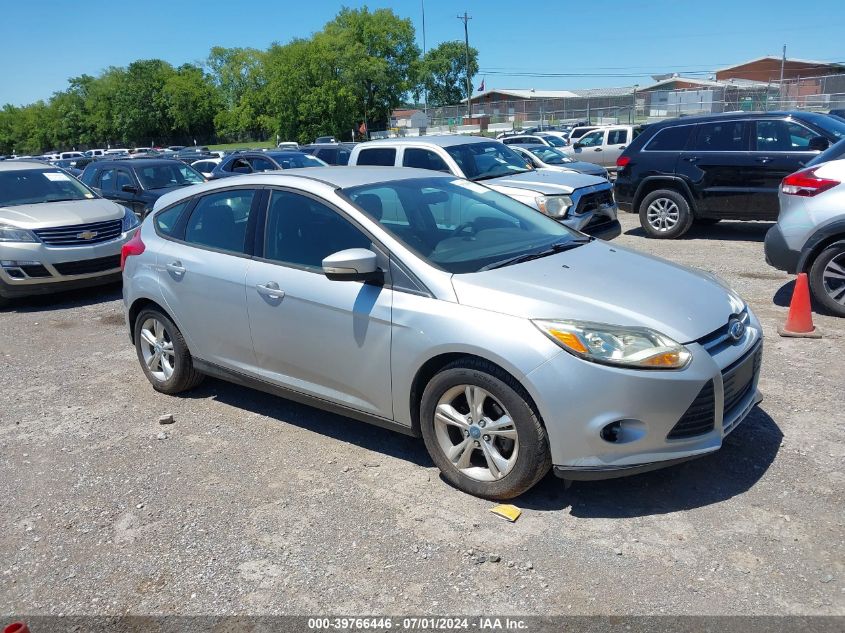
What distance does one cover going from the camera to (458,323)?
356 cm

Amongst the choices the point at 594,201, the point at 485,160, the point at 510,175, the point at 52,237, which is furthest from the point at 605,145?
the point at 52,237

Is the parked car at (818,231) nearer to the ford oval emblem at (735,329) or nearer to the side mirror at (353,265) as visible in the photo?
the ford oval emblem at (735,329)

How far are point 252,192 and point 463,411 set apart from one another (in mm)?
2156

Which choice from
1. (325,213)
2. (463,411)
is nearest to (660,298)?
(463,411)

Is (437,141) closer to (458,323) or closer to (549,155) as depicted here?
(458,323)

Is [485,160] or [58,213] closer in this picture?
[58,213]

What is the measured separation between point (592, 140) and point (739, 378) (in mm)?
22523

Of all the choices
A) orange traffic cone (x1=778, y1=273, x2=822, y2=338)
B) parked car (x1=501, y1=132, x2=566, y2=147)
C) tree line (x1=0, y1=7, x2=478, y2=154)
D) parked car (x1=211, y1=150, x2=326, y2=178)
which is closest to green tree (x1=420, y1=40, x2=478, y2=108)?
tree line (x1=0, y1=7, x2=478, y2=154)

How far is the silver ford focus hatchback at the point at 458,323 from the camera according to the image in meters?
3.34

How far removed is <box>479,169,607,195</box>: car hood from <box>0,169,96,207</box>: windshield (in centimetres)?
579

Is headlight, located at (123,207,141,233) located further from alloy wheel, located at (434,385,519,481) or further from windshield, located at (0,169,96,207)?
alloy wheel, located at (434,385,519,481)

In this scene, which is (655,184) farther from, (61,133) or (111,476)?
(61,133)

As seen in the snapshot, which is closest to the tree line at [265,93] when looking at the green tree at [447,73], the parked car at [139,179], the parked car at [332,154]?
the green tree at [447,73]

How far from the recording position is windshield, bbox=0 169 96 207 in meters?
9.52
